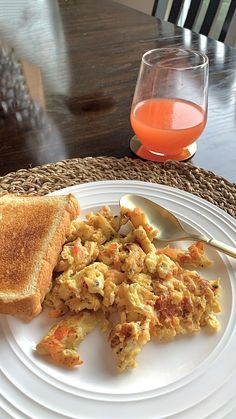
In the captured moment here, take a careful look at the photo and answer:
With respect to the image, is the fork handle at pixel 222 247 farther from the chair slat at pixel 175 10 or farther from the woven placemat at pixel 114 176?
the chair slat at pixel 175 10

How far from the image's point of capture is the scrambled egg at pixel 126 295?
0.80 m

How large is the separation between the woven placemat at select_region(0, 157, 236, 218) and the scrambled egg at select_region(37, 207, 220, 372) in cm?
25

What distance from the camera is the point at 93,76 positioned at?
1691 millimetres

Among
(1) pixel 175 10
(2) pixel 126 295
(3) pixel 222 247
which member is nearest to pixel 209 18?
(1) pixel 175 10

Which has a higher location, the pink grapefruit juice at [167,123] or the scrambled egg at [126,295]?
the pink grapefruit juice at [167,123]

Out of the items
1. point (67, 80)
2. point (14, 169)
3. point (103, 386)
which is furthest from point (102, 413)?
point (67, 80)

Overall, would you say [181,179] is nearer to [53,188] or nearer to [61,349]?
[53,188]

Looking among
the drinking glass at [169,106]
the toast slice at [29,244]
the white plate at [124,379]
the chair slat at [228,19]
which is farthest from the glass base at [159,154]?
the chair slat at [228,19]

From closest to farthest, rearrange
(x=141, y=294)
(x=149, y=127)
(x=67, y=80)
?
(x=141, y=294) → (x=149, y=127) → (x=67, y=80)

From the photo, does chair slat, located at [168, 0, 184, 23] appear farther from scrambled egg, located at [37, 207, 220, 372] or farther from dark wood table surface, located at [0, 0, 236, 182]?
scrambled egg, located at [37, 207, 220, 372]

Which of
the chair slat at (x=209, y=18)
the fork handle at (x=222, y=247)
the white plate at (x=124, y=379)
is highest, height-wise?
the chair slat at (x=209, y=18)

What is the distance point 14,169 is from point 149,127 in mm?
365

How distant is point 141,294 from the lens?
84 centimetres

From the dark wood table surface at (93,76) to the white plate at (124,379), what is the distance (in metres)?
0.51
